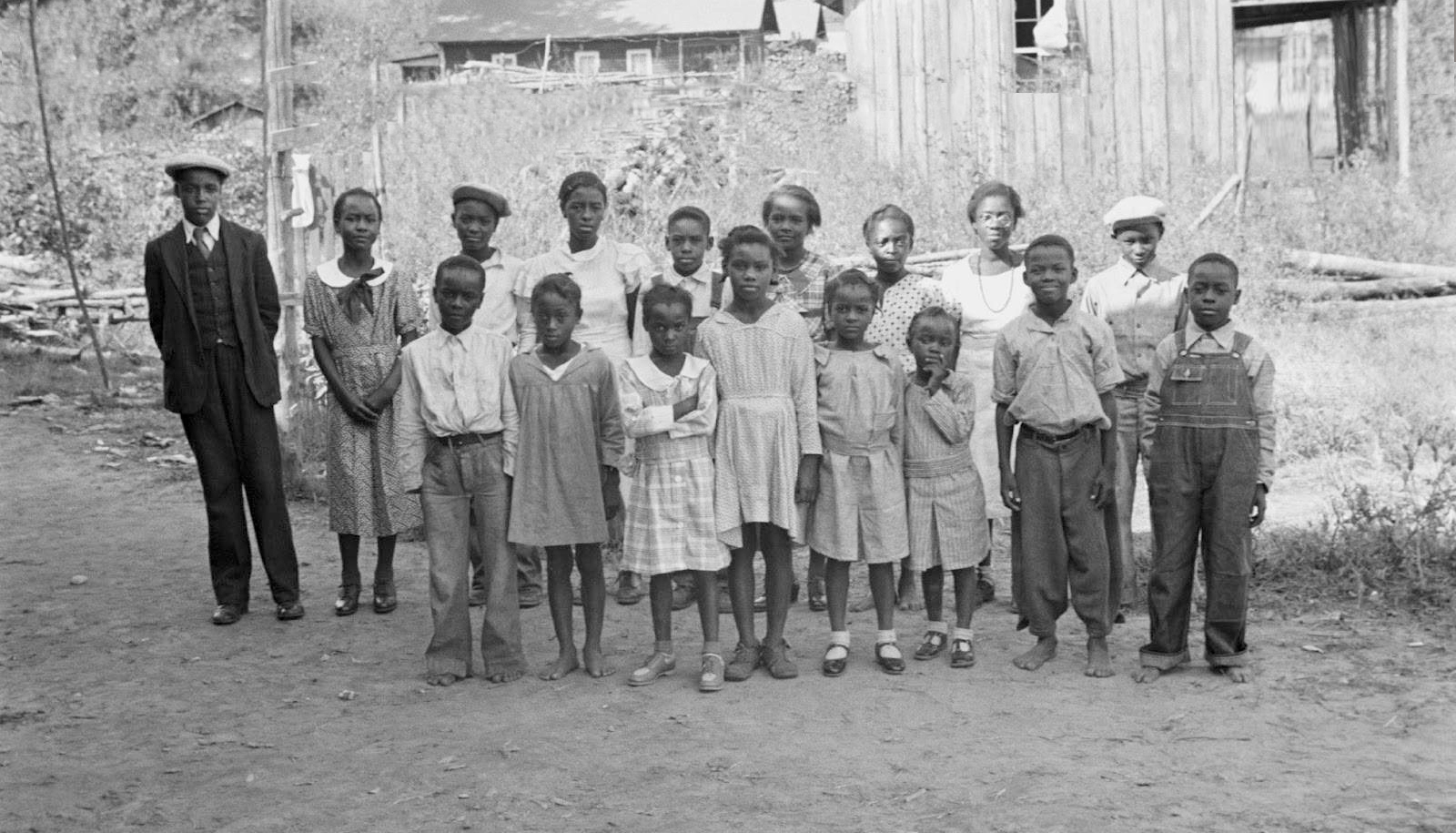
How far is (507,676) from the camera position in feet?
16.9

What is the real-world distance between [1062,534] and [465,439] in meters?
2.12

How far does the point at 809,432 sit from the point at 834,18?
37.7 meters

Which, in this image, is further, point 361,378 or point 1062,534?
point 361,378

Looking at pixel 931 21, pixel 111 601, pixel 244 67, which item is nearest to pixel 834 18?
pixel 244 67

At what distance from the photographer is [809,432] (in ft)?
16.6

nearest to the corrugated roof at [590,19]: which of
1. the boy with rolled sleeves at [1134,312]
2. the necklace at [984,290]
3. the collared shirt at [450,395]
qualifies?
the necklace at [984,290]

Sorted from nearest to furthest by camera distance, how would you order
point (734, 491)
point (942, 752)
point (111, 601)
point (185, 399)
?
point (942, 752)
point (734, 491)
point (185, 399)
point (111, 601)

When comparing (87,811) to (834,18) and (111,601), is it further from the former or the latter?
(834,18)

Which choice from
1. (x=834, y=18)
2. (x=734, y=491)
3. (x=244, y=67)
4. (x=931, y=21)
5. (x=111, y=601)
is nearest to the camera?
(x=734, y=491)

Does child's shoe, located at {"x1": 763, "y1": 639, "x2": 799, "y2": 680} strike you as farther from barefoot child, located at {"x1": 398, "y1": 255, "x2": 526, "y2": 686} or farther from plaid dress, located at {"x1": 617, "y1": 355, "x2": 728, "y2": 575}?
barefoot child, located at {"x1": 398, "y1": 255, "x2": 526, "y2": 686}

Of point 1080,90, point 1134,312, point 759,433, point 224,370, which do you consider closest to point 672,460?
point 759,433

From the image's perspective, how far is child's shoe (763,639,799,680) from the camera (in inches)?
198

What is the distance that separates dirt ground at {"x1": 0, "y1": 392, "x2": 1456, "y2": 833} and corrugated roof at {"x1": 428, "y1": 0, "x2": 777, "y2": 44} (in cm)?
2784

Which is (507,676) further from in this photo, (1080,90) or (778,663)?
(1080,90)
